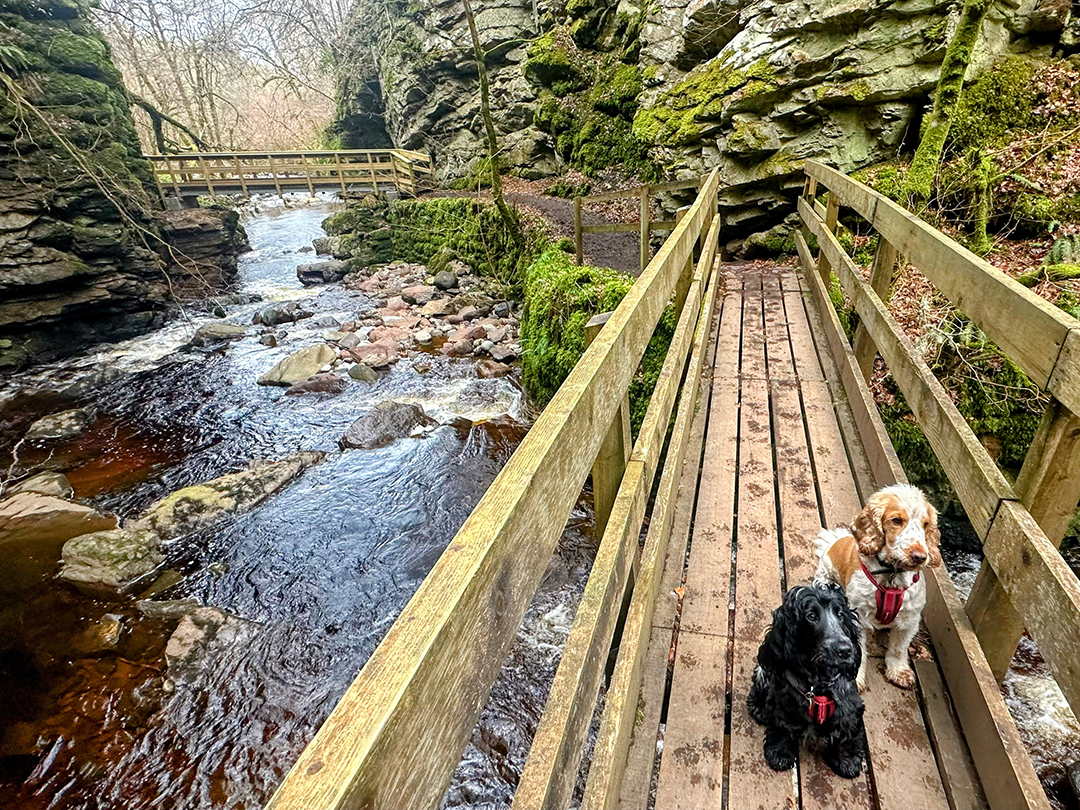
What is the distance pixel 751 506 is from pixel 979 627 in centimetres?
119

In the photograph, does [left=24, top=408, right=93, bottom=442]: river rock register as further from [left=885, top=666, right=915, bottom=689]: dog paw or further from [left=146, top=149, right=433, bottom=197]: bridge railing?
[left=146, top=149, right=433, bottom=197]: bridge railing

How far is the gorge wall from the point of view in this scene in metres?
7.29

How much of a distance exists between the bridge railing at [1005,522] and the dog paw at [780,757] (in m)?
0.56

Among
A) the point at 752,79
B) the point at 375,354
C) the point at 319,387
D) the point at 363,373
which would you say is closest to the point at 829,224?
the point at 752,79

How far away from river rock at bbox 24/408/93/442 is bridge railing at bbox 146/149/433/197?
48.2 ft

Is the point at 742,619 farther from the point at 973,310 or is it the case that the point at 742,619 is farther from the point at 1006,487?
the point at 973,310

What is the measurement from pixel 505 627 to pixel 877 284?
4.11m

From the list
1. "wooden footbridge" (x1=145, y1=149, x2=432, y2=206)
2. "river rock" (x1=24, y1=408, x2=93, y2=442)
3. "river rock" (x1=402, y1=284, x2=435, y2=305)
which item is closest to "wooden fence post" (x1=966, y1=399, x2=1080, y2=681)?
"river rock" (x1=24, y1=408, x2=93, y2=442)

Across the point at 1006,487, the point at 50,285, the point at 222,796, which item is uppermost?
Answer: the point at 1006,487

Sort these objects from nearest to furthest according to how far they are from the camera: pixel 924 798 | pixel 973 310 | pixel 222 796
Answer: pixel 924 798 < pixel 973 310 < pixel 222 796

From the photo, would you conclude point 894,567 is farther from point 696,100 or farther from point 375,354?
point 696,100

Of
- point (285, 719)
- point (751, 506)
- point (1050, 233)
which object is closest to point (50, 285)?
point (285, 719)

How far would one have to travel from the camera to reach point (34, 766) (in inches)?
148

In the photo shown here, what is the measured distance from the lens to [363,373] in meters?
9.80
